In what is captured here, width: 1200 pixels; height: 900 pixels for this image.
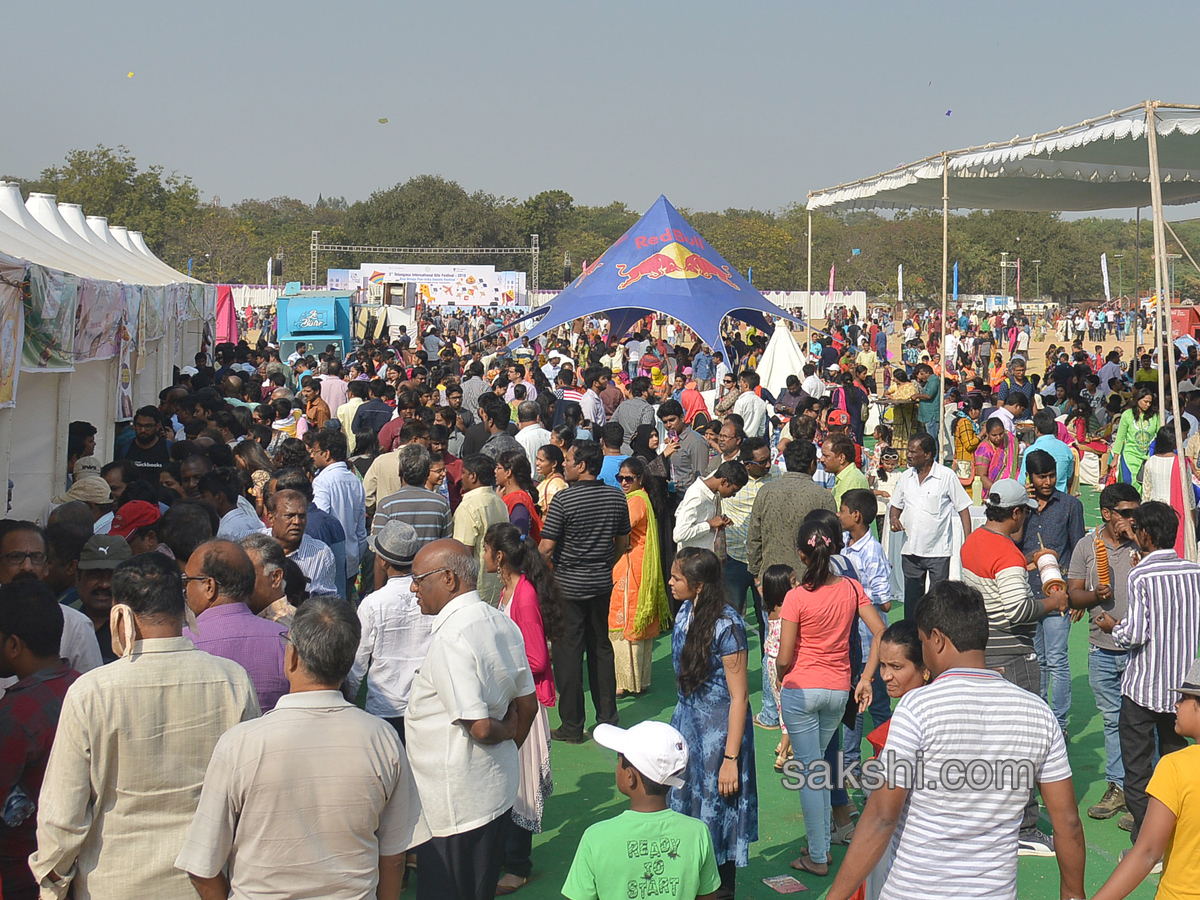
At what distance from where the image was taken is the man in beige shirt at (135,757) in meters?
2.77

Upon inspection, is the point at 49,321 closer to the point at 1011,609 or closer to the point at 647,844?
the point at 647,844

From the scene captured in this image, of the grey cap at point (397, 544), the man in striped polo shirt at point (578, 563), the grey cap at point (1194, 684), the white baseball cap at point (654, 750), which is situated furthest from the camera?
the man in striped polo shirt at point (578, 563)

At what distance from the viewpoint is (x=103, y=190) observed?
2126 inches

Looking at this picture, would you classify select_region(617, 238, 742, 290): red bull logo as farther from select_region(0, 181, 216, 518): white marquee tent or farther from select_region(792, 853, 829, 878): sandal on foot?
select_region(792, 853, 829, 878): sandal on foot

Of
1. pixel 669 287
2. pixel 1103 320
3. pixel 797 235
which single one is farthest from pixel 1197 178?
pixel 797 235

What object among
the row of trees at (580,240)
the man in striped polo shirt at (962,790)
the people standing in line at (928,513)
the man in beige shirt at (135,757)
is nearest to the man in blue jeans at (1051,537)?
the people standing in line at (928,513)

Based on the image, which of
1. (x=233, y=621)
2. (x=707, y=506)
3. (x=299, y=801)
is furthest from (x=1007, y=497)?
(x=299, y=801)

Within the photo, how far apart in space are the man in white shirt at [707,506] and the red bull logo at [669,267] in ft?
32.4

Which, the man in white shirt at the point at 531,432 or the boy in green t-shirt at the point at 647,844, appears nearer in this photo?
the boy in green t-shirt at the point at 647,844

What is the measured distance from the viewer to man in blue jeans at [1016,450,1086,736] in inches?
235

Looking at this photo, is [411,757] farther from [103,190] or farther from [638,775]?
[103,190]
